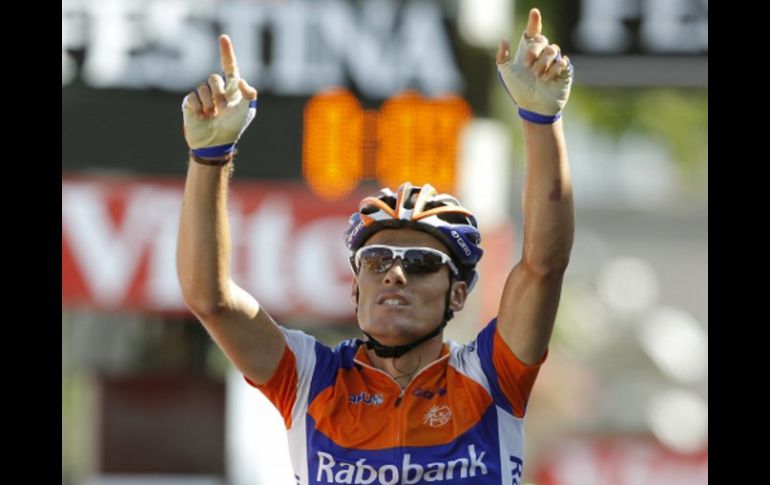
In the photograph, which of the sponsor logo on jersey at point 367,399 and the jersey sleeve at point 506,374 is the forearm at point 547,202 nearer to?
the jersey sleeve at point 506,374

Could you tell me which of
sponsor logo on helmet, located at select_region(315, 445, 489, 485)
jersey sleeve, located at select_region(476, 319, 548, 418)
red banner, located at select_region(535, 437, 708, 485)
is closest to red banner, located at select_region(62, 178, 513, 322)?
red banner, located at select_region(535, 437, 708, 485)

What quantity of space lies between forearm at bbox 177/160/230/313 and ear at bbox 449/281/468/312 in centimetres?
81

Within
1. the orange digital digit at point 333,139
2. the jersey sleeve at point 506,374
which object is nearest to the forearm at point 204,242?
the jersey sleeve at point 506,374

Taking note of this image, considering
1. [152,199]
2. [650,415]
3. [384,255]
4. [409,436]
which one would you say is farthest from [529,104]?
[650,415]

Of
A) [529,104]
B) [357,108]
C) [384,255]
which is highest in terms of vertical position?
[357,108]

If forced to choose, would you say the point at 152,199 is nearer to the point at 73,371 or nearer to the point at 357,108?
the point at 357,108

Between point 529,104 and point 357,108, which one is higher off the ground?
point 357,108

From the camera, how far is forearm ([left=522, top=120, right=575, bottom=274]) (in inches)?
241

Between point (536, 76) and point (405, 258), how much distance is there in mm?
801

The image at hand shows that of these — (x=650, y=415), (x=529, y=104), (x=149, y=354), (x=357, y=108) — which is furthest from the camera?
(x=650, y=415)

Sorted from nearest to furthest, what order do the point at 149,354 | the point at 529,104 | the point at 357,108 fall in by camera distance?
the point at 529,104 < the point at 357,108 < the point at 149,354

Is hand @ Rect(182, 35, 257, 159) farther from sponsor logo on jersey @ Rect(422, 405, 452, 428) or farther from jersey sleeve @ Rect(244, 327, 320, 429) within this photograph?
sponsor logo on jersey @ Rect(422, 405, 452, 428)

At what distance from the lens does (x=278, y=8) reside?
14.7 m

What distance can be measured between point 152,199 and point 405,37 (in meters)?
2.42
